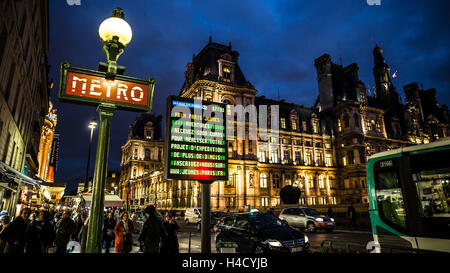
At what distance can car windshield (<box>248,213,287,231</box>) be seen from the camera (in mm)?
10130

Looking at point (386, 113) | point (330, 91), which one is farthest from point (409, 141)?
point (330, 91)

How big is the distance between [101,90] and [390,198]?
8478 millimetres

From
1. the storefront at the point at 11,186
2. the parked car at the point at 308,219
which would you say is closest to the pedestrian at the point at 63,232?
the storefront at the point at 11,186

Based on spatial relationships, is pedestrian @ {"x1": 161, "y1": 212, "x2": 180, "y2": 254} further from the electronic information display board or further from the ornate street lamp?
the ornate street lamp

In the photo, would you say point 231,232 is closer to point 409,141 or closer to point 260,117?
point 260,117

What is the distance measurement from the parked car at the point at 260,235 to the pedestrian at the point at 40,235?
5.25 meters

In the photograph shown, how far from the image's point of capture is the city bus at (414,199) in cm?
685

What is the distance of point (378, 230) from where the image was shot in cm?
809

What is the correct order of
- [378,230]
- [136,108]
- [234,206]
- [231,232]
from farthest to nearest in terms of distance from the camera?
[234,206] → [231,232] → [378,230] → [136,108]

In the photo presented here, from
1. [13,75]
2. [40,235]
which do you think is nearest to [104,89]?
[40,235]

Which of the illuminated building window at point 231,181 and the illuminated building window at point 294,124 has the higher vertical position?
the illuminated building window at point 294,124

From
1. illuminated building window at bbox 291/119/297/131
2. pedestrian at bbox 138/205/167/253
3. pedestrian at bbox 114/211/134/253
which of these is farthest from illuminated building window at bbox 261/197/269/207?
pedestrian at bbox 138/205/167/253

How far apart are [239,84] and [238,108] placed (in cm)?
567

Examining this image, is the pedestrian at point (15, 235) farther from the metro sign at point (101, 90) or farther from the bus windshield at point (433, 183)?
the bus windshield at point (433, 183)
